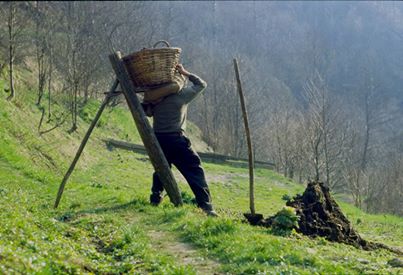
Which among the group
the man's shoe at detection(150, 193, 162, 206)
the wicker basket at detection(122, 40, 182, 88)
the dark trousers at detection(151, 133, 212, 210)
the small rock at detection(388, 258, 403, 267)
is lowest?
the man's shoe at detection(150, 193, 162, 206)

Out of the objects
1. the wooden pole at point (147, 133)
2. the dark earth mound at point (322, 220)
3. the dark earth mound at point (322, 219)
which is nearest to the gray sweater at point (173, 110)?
the wooden pole at point (147, 133)

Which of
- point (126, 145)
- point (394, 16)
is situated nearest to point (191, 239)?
point (126, 145)

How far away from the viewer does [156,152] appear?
10.2 m

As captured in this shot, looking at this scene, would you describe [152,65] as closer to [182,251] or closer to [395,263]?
[182,251]

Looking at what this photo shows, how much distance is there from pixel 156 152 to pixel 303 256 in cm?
437

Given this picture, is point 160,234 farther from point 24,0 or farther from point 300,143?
point 300,143

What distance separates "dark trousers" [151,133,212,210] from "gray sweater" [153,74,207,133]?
0.53 ft

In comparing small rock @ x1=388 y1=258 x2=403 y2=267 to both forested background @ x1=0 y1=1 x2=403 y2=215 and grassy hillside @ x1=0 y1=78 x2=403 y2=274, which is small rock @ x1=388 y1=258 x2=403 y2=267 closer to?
grassy hillside @ x1=0 y1=78 x2=403 y2=274

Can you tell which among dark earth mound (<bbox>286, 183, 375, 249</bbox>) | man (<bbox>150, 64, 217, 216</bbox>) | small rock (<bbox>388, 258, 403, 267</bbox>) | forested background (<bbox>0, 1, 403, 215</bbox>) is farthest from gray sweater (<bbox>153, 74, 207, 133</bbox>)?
forested background (<bbox>0, 1, 403, 215</bbox>)

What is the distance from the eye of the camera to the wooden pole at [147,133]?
10.2 meters

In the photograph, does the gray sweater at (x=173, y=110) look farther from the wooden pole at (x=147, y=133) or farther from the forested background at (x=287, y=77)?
the forested background at (x=287, y=77)

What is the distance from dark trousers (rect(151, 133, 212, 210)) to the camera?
1023 centimetres

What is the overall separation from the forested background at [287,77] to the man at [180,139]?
5.39m

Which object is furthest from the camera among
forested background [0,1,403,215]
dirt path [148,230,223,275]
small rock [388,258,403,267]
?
forested background [0,1,403,215]
